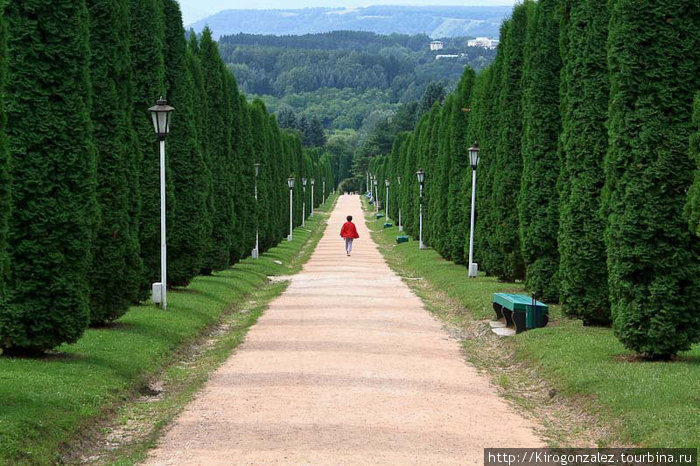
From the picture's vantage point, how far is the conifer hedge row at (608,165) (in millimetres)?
12297

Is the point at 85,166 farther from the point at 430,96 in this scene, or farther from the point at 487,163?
the point at 430,96

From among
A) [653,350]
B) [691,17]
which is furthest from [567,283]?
[691,17]

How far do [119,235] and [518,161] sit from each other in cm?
1274

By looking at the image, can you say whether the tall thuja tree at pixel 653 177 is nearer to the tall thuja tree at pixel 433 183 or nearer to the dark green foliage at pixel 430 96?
the tall thuja tree at pixel 433 183

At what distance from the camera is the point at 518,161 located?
25.0 metres

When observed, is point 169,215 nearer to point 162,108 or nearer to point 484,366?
point 162,108

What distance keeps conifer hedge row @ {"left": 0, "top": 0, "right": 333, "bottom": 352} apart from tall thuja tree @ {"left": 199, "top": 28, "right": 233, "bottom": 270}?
435cm

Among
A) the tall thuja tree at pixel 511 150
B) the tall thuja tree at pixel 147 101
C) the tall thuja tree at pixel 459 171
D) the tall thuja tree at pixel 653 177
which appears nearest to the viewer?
the tall thuja tree at pixel 653 177

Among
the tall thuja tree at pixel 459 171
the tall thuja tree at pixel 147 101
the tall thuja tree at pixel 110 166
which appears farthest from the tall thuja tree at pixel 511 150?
the tall thuja tree at pixel 110 166

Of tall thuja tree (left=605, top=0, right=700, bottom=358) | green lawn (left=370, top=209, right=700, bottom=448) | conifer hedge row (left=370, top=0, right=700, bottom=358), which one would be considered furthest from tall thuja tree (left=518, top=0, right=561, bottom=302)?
tall thuja tree (left=605, top=0, right=700, bottom=358)

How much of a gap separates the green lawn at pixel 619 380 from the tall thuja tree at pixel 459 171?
13.0 meters

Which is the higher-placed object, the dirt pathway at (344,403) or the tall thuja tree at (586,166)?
the tall thuja tree at (586,166)

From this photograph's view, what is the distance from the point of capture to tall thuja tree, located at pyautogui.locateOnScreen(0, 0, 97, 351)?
1194 centimetres

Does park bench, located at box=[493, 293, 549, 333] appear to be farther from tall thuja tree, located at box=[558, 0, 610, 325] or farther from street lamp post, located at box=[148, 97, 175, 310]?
street lamp post, located at box=[148, 97, 175, 310]
